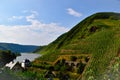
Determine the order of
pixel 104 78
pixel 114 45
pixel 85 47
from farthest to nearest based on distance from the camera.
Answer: pixel 85 47 < pixel 114 45 < pixel 104 78

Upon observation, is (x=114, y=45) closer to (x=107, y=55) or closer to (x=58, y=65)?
(x=107, y=55)

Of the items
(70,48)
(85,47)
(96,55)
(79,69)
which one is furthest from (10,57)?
(96,55)

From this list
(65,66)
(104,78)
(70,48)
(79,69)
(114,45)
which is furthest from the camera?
(70,48)

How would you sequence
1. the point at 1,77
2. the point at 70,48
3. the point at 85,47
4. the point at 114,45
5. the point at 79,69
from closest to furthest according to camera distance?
the point at 114,45
the point at 1,77
the point at 79,69
the point at 85,47
the point at 70,48

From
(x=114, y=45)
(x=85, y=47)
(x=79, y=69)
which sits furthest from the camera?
(x=85, y=47)

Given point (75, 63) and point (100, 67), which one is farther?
point (75, 63)


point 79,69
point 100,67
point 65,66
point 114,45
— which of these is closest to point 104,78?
point 100,67

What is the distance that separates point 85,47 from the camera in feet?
368

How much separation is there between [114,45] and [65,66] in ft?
263

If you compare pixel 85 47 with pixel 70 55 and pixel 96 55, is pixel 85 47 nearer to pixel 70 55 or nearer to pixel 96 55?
pixel 70 55

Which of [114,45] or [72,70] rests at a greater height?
[114,45]

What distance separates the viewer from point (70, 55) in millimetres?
112500

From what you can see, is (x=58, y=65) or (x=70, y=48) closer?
(x=58, y=65)

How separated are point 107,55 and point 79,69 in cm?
7182
